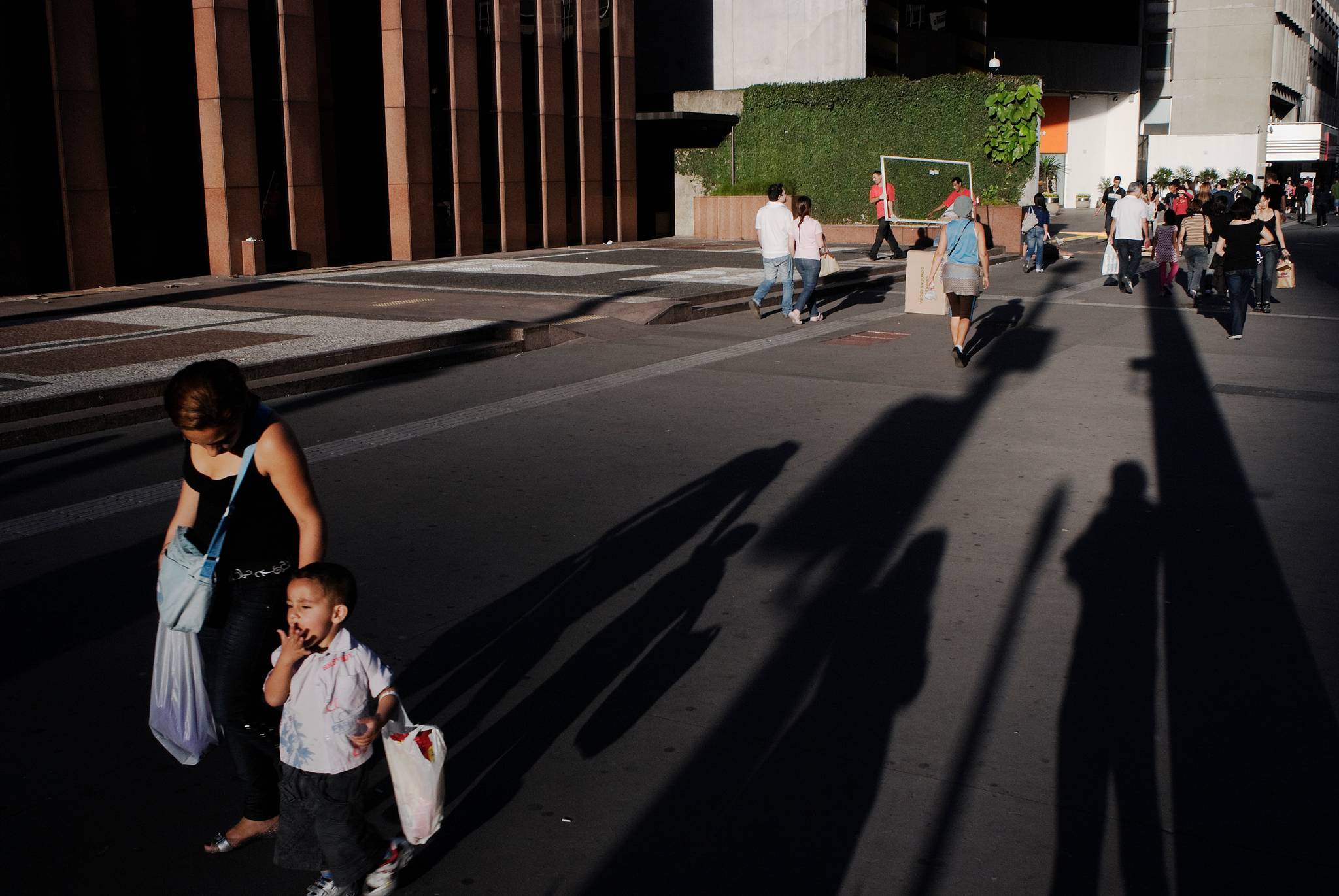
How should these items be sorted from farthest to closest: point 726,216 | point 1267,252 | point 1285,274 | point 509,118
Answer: point 726,216, point 509,118, point 1285,274, point 1267,252

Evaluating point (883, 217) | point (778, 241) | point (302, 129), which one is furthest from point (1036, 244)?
point (302, 129)

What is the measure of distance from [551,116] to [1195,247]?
16.8 metres

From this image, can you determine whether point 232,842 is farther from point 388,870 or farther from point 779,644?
point 779,644

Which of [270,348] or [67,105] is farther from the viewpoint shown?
[67,105]

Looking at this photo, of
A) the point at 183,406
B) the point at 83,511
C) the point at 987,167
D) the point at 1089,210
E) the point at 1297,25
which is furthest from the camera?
the point at 1297,25

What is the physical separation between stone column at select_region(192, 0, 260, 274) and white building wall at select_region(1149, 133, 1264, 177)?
5353cm

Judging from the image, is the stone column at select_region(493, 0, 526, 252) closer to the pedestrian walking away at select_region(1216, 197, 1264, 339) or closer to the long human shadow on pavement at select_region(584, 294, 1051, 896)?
the pedestrian walking away at select_region(1216, 197, 1264, 339)

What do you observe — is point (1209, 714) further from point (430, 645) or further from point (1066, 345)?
point (1066, 345)

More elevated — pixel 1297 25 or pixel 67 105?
pixel 1297 25

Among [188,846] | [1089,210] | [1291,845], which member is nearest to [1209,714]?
[1291,845]

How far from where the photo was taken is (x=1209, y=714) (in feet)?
15.2

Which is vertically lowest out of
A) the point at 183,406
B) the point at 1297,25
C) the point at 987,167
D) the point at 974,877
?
the point at 974,877

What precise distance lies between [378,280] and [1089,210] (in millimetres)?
48642

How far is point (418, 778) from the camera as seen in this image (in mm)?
3348
